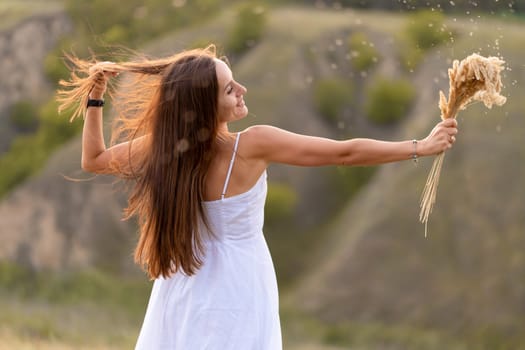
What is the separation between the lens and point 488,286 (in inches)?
386

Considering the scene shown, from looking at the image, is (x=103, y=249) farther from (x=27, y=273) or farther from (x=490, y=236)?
(x=490, y=236)

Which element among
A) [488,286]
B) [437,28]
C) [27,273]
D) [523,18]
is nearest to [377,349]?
[488,286]

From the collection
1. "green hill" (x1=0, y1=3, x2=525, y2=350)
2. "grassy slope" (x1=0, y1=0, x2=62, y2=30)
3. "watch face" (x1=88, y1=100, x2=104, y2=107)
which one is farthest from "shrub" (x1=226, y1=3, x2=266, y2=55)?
"watch face" (x1=88, y1=100, x2=104, y2=107)

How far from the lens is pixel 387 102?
40.7 ft

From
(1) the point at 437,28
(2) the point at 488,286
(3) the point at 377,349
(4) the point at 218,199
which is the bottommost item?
(3) the point at 377,349

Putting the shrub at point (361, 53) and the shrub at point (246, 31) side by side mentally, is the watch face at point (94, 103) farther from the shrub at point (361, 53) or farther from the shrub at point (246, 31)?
the shrub at point (246, 31)

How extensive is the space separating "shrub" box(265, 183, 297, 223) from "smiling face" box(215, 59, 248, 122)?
26.0 ft

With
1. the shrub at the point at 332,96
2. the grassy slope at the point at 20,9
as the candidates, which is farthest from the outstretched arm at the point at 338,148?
the grassy slope at the point at 20,9

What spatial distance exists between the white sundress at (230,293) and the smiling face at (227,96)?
25 centimetres

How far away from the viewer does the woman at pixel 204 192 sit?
3.36m

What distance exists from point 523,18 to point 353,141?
11521 mm

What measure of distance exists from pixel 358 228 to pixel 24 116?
21.0 ft

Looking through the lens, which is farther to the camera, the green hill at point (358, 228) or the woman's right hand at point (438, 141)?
the green hill at point (358, 228)

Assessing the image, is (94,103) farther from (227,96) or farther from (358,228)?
(358,228)
